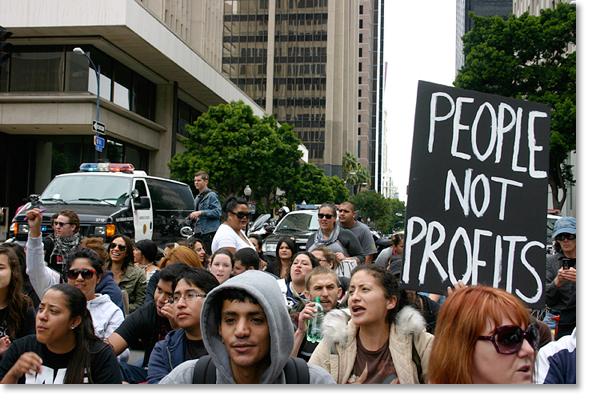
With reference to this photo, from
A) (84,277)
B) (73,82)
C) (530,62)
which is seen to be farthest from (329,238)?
(73,82)

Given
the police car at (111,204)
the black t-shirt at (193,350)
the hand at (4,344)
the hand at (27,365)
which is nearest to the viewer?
the hand at (27,365)

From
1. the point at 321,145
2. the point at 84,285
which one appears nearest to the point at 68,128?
the point at 84,285

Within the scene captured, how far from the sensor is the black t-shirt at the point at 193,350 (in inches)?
128

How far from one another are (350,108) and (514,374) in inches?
4336

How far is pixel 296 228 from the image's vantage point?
39.8ft

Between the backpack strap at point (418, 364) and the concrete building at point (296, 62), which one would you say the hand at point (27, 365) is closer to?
the backpack strap at point (418, 364)

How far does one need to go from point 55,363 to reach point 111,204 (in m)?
7.80

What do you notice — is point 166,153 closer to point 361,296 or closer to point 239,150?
point 239,150

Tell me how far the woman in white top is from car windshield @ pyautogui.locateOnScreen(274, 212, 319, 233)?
588 cm

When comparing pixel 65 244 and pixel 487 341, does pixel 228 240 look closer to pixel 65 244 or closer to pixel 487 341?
pixel 65 244

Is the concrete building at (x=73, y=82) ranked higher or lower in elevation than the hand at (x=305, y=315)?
higher

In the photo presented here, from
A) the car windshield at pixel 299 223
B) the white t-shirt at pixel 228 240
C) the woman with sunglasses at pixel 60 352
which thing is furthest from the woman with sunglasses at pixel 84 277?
the car windshield at pixel 299 223

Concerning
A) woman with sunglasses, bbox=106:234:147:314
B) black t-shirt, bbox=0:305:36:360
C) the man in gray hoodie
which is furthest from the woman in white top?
the man in gray hoodie

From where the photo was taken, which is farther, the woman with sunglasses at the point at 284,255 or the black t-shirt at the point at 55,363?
the woman with sunglasses at the point at 284,255
